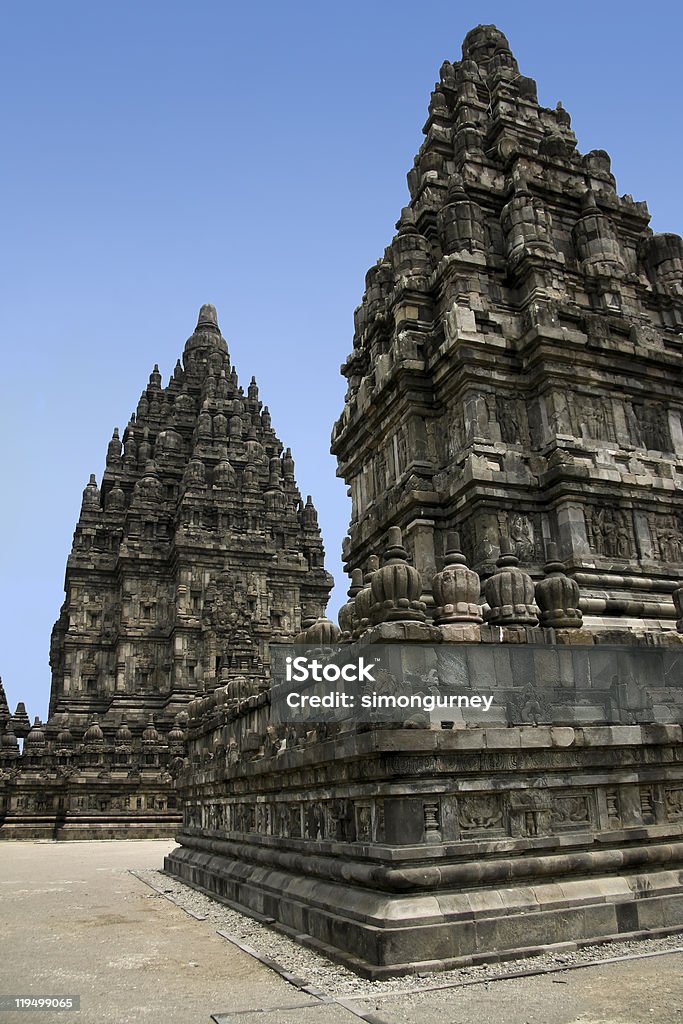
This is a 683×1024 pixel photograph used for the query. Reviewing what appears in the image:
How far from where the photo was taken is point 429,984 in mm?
6805

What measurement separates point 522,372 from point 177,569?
39.7 meters

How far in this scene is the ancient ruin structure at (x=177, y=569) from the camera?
4841 cm

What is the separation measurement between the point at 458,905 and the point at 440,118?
688 inches

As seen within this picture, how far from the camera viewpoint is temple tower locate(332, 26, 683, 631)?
13492 millimetres

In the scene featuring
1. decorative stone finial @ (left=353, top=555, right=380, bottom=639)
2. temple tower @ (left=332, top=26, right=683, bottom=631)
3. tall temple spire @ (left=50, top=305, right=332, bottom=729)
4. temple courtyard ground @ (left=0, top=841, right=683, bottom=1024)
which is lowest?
temple courtyard ground @ (left=0, top=841, right=683, bottom=1024)

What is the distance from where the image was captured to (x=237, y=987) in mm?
7125

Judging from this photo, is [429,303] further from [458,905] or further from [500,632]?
[458,905]

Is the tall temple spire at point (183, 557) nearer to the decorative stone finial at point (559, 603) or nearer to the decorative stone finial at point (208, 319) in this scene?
the decorative stone finial at point (208, 319)

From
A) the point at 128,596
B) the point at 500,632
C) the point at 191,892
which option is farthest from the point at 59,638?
the point at 500,632

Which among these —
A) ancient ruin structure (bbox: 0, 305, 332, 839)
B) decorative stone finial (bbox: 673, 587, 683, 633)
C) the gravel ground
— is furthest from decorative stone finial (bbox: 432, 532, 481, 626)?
ancient ruin structure (bbox: 0, 305, 332, 839)

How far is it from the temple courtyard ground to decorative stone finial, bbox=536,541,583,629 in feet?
10.7

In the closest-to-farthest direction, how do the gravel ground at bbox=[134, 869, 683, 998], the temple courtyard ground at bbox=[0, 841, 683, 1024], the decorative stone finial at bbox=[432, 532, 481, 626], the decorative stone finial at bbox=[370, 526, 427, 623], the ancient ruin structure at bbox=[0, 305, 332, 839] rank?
the temple courtyard ground at bbox=[0, 841, 683, 1024] < the gravel ground at bbox=[134, 869, 683, 998] < the decorative stone finial at bbox=[370, 526, 427, 623] < the decorative stone finial at bbox=[432, 532, 481, 626] < the ancient ruin structure at bbox=[0, 305, 332, 839]

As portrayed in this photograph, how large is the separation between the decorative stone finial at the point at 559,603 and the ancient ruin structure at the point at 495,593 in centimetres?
3

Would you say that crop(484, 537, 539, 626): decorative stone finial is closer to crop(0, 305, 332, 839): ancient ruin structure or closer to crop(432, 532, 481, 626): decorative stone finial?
crop(432, 532, 481, 626): decorative stone finial
